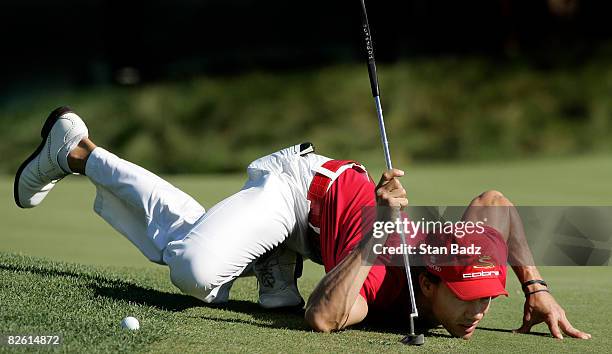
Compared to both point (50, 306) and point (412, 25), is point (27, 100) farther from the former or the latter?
point (50, 306)

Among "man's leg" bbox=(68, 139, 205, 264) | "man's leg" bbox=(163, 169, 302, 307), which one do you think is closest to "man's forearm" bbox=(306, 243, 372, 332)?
"man's leg" bbox=(163, 169, 302, 307)

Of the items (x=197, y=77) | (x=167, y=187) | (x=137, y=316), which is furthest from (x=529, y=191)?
(x=197, y=77)

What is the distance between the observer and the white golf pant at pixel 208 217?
3.71m

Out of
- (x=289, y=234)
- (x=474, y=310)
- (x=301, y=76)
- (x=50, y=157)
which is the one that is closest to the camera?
(x=474, y=310)

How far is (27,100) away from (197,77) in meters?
2.03

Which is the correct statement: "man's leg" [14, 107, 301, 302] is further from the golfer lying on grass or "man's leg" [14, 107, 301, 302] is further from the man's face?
the man's face

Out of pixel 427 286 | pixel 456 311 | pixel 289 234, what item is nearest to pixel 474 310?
pixel 456 311

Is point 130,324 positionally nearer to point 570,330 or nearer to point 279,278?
point 279,278

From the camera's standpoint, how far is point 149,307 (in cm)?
360

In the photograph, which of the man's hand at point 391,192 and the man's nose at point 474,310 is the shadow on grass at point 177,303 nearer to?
the man's nose at point 474,310

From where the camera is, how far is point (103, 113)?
11.7 meters

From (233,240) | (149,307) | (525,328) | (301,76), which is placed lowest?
(301,76)

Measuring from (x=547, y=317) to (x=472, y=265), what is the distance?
1.32ft

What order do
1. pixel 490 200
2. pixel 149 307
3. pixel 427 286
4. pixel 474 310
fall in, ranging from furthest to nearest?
pixel 490 200 → pixel 149 307 → pixel 427 286 → pixel 474 310
